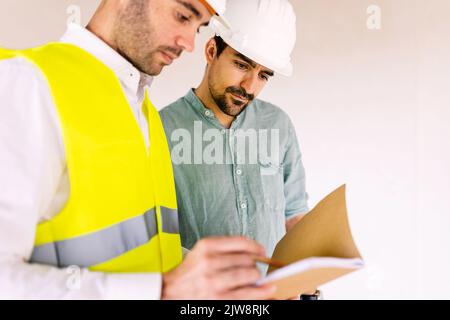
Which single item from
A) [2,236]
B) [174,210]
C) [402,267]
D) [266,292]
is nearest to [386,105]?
[402,267]

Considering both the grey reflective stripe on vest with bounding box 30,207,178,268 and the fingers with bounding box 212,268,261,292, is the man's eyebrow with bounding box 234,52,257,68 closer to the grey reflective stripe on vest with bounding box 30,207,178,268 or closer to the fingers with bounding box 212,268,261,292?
the grey reflective stripe on vest with bounding box 30,207,178,268

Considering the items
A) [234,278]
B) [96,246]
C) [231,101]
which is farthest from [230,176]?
[234,278]

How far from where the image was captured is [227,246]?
79 centimetres

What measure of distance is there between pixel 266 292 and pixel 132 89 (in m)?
0.63

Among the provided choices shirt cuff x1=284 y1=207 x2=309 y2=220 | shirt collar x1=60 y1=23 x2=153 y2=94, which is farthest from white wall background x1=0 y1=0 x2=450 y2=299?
shirt collar x1=60 y1=23 x2=153 y2=94

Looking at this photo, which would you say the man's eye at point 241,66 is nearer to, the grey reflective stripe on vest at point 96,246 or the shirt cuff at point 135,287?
the grey reflective stripe on vest at point 96,246

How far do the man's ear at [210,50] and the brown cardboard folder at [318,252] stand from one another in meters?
0.97

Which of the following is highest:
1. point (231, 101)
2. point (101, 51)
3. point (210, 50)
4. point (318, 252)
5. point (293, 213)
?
point (210, 50)

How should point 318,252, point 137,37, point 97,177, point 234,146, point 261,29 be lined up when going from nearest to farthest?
point 97,177
point 318,252
point 137,37
point 261,29
point 234,146

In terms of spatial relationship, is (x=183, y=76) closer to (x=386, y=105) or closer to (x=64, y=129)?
(x=386, y=105)

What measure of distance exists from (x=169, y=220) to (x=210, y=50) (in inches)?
35.4

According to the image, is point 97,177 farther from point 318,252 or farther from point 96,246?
point 318,252

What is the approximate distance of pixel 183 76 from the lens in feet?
6.71

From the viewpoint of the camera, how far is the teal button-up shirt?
178cm
